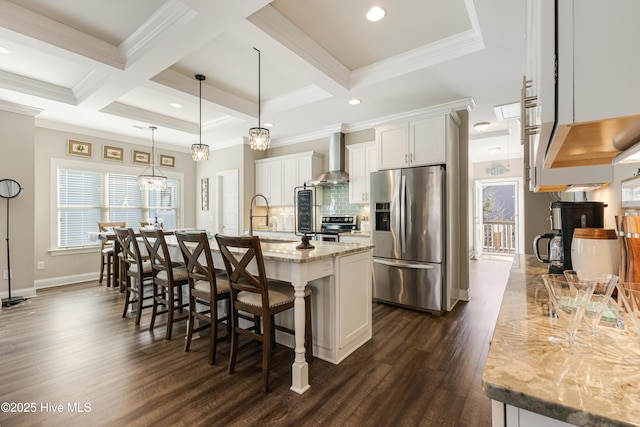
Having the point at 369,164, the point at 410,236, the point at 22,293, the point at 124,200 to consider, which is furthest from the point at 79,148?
the point at 410,236

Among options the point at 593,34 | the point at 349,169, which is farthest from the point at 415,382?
the point at 349,169

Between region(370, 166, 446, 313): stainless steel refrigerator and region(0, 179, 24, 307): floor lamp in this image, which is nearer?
region(370, 166, 446, 313): stainless steel refrigerator

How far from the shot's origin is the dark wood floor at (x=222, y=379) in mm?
1796

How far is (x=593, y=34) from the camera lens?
0.56 metres

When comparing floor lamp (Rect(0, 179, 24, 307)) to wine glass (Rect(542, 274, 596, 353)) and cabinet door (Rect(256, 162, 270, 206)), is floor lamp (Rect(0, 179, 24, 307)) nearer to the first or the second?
cabinet door (Rect(256, 162, 270, 206))

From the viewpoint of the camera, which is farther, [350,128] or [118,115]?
[350,128]

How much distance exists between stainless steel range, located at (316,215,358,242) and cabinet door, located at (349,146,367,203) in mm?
364

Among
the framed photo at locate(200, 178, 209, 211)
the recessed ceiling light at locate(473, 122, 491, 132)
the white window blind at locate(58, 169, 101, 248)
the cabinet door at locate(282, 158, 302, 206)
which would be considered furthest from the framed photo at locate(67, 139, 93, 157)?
the recessed ceiling light at locate(473, 122, 491, 132)

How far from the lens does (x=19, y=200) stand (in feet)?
14.1

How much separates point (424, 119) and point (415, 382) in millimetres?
3060

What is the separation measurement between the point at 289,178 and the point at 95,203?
3729 millimetres

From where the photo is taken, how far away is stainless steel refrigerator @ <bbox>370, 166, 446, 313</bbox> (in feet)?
11.7

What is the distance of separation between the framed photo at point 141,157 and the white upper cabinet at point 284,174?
7.69 feet

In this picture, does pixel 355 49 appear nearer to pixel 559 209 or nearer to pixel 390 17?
pixel 390 17
